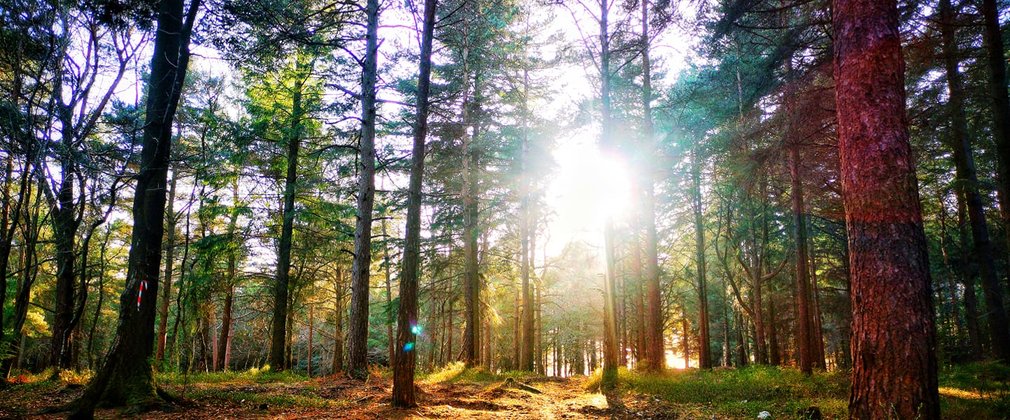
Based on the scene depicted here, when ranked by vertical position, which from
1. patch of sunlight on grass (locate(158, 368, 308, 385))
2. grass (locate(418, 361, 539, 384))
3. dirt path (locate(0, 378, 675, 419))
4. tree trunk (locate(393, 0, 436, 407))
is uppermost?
tree trunk (locate(393, 0, 436, 407))

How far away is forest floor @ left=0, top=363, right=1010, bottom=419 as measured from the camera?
6043mm

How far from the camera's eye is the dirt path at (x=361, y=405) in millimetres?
6020

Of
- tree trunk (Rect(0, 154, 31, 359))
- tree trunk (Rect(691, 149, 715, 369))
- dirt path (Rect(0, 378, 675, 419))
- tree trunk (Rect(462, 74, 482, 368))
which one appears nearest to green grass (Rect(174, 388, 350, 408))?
dirt path (Rect(0, 378, 675, 419))

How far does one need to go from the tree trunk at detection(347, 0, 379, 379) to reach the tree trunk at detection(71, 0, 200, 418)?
4.52 metres

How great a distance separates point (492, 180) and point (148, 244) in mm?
11901

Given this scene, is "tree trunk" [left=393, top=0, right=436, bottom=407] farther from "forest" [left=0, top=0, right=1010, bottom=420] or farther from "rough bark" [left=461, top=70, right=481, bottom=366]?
"rough bark" [left=461, top=70, right=481, bottom=366]

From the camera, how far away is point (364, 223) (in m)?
11.0

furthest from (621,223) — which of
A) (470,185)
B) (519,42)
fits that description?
(519,42)

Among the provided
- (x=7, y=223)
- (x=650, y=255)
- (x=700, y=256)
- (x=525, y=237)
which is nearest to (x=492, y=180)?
(x=525, y=237)

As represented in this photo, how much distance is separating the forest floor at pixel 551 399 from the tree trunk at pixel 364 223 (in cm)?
86

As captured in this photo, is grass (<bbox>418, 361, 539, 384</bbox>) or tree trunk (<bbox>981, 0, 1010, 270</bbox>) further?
grass (<bbox>418, 361, 539, 384</bbox>)

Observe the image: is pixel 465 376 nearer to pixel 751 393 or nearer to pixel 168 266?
pixel 751 393

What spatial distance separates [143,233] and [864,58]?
948 cm

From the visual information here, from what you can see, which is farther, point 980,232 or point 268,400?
point 980,232
